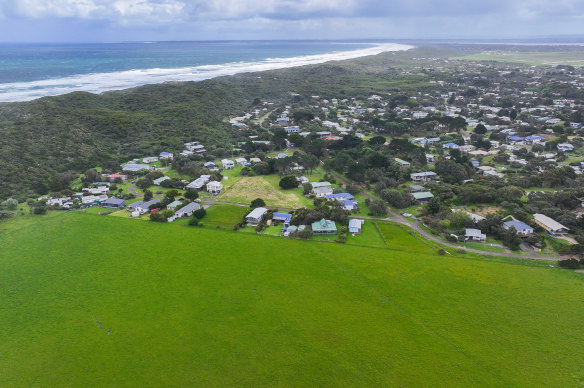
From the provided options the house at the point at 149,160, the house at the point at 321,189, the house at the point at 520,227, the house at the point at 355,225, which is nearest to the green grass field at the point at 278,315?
the house at the point at 355,225

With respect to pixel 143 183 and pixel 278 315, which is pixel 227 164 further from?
pixel 278 315

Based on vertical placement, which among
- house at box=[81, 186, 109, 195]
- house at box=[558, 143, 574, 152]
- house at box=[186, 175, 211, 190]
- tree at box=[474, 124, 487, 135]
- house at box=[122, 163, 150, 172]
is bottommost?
house at box=[81, 186, 109, 195]

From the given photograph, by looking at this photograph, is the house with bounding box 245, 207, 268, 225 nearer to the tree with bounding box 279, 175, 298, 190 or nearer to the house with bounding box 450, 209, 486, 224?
the tree with bounding box 279, 175, 298, 190

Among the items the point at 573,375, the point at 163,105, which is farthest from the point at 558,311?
the point at 163,105

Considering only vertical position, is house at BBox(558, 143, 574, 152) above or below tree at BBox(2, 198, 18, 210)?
above

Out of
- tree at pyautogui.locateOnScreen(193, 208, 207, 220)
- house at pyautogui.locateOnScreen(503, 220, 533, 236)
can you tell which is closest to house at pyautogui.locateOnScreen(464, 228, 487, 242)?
house at pyautogui.locateOnScreen(503, 220, 533, 236)

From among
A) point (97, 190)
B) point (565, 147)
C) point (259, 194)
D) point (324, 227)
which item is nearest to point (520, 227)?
point (324, 227)

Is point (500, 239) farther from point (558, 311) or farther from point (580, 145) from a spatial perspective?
point (580, 145)

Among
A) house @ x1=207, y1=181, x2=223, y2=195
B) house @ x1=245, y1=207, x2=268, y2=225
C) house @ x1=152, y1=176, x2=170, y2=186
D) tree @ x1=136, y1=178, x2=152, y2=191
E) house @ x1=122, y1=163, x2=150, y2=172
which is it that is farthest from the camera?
house @ x1=122, y1=163, x2=150, y2=172
